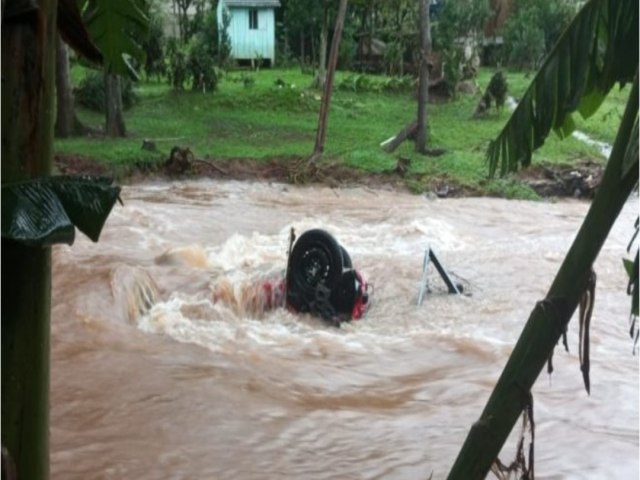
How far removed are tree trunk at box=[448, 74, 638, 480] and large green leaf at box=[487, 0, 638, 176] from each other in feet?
1.15

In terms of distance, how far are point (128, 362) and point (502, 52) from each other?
19.8 m

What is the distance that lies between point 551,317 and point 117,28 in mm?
1404

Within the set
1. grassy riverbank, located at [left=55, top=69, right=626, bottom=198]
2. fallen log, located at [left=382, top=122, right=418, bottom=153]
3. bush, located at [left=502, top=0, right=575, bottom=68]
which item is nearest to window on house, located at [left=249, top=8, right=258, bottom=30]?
grassy riverbank, located at [left=55, top=69, right=626, bottom=198]

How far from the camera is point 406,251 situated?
1033cm

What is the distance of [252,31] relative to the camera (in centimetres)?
2577

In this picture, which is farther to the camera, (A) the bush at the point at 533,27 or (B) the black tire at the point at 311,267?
(A) the bush at the point at 533,27

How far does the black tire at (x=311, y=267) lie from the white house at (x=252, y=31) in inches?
739

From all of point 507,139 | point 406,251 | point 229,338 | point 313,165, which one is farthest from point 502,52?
point 507,139

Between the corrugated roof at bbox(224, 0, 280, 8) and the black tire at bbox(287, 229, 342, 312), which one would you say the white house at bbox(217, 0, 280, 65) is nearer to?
the corrugated roof at bbox(224, 0, 280, 8)

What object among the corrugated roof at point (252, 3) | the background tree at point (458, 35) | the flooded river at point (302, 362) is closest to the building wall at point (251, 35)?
the corrugated roof at point (252, 3)

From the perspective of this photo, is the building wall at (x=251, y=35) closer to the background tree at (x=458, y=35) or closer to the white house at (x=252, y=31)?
the white house at (x=252, y=31)

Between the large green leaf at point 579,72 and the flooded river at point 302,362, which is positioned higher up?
the large green leaf at point 579,72

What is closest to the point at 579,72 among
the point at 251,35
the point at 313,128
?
the point at 313,128

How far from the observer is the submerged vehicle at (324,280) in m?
7.36
